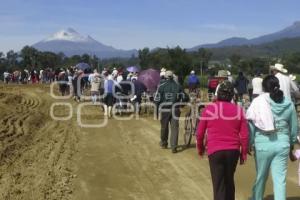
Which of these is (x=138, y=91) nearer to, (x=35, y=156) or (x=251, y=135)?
(x=35, y=156)

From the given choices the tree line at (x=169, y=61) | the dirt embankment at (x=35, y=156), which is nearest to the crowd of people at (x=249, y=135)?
the dirt embankment at (x=35, y=156)

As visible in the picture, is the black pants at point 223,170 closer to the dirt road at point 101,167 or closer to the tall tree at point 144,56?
the dirt road at point 101,167

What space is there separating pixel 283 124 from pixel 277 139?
21cm

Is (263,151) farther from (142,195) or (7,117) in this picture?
(7,117)

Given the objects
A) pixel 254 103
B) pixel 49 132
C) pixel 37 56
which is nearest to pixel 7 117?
pixel 49 132

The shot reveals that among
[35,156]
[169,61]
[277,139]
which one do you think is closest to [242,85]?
[35,156]

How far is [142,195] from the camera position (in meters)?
9.95

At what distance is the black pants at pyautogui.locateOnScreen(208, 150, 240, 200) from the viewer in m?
7.45

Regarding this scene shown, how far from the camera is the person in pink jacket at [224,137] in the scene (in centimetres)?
745

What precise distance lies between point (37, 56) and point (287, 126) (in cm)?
8030

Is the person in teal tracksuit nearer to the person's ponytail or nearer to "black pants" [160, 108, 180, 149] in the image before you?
the person's ponytail

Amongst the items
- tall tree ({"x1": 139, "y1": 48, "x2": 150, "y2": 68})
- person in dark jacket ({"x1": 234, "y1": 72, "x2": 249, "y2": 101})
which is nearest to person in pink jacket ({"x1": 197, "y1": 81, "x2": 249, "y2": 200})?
person in dark jacket ({"x1": 234, "y1": 72, "x2": 249, "y2": 101})

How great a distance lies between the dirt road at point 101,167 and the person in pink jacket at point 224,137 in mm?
2138

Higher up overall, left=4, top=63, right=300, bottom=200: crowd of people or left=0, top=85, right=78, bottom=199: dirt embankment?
left=4, top=63, right=300, bottom=200: crowd of people
